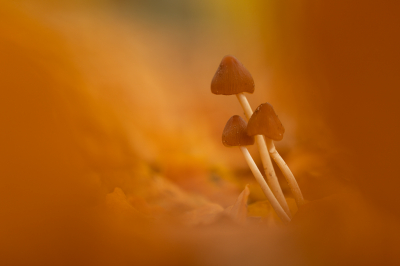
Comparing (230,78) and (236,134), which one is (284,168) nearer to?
(236,134)

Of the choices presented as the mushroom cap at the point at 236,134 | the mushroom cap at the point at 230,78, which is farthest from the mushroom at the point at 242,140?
the mushroom cap at the point at 230,78

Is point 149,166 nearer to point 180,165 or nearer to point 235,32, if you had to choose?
point 180,165

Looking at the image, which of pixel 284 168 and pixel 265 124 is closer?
pixel 265 124

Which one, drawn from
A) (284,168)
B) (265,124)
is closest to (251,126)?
(265,124)

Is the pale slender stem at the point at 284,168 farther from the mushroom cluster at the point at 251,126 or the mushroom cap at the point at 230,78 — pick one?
the mushroom cap at the point at 230,78

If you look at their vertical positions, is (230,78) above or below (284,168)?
above

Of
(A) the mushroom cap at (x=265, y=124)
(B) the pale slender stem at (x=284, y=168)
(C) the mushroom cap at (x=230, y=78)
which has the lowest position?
(B) the pale slender stem at (x=284, y=168)

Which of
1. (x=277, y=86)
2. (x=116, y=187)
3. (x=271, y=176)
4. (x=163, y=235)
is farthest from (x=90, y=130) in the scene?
(x=277, y=86)
